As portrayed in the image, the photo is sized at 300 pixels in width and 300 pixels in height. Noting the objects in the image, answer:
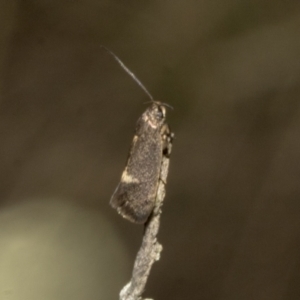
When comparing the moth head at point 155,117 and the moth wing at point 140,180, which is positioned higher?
the moth head at point 155,117

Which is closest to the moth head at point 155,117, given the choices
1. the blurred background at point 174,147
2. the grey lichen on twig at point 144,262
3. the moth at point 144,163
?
the moth at point 144,163

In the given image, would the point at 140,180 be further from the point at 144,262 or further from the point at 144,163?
the point at 144,262

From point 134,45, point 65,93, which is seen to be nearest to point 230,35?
point 134,45

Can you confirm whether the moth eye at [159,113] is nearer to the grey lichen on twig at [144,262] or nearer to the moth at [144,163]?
the moth at [144,163]

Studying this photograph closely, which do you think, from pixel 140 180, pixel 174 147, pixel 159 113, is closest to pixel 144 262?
pixel 140 180

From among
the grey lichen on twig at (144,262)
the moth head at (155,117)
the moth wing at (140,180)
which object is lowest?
the grey lichen on twig at (144,262)
